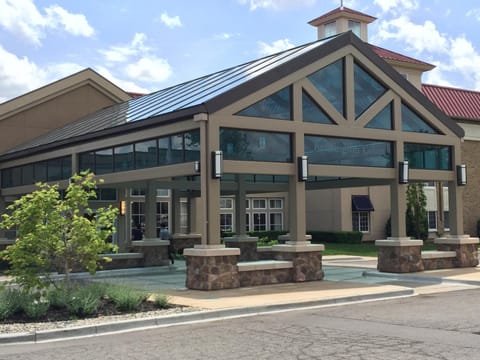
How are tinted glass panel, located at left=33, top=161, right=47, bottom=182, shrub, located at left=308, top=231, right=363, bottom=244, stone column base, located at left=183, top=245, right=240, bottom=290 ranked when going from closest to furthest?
stone column base, located at left=183, top=245, right=240, bottom=290
tinted glass panel, located at left=33, top=161, right=47, bottom=182
shrub, located at left=308, top=231, right=363, bottom=244

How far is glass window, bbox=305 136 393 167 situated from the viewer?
60.7 feet

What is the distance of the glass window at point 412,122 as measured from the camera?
2088cm

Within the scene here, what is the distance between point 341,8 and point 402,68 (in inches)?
258

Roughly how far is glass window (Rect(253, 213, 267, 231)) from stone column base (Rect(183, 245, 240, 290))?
85.0 ft

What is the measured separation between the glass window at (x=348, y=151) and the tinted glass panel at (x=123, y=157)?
5.40 meters

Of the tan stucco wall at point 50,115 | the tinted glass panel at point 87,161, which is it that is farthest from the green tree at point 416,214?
the tinted glass panel at point 87,161

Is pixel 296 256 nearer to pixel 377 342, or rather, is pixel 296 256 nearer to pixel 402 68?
pixel 377 342

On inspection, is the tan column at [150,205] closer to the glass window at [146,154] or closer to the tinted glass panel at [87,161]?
the tinted glass panel at [87,161]

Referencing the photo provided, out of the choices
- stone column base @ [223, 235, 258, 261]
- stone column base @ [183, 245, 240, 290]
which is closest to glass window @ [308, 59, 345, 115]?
stone column base @ [183, 245, 240, 290]

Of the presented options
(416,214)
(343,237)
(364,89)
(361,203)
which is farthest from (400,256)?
(361,203)

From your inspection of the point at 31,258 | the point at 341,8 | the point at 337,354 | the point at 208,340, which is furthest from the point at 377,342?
the point at 341,8

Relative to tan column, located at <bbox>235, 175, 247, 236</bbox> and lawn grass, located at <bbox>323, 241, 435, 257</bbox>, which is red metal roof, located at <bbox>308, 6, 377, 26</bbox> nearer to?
lawn grass, located at <bbox>323, 241, 435, 257</bbox>

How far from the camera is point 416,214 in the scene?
126 ft

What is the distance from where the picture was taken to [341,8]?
4606 cm
